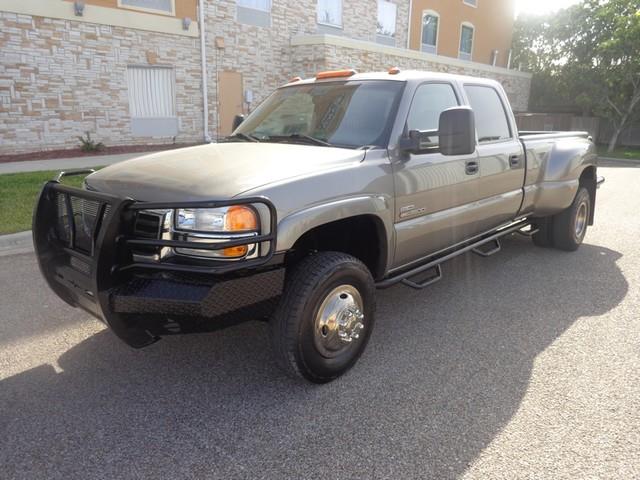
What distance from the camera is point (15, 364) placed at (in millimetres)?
3344

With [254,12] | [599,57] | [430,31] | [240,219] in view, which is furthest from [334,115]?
[599,57]

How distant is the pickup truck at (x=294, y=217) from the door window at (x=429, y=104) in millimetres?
14

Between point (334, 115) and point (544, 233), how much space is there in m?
3.68

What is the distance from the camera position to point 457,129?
3.30 meters

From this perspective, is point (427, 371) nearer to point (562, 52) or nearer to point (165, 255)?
point (165, 255)

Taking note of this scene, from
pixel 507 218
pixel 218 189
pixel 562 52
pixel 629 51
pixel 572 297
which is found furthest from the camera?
pixel 562 52

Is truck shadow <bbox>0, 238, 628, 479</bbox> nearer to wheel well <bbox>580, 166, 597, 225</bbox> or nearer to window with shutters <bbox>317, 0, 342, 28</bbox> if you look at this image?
wheel well <bbox>580, 166, 597, 225</bbox>

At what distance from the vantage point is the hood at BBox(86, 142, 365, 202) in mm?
2742

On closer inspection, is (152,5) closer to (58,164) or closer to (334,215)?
(58,164)

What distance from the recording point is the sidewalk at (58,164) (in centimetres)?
1019

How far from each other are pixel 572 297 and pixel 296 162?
3091 millimetres

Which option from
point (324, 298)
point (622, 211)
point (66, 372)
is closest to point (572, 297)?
point (324, 298)

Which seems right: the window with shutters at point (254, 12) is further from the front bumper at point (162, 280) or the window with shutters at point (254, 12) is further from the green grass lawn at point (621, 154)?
the green grass lawn at point (621, 154)

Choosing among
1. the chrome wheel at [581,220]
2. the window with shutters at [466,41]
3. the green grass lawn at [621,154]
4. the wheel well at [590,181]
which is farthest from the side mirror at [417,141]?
the window with shutters at [466,41]
